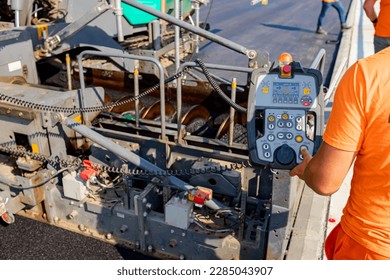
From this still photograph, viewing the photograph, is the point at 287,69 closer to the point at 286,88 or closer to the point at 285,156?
the point at 286,88

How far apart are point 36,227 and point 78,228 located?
47 cm

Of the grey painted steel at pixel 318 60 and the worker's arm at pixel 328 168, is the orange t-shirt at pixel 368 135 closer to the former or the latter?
the worker's arm at pixel 328 168

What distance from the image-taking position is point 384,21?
588 cm

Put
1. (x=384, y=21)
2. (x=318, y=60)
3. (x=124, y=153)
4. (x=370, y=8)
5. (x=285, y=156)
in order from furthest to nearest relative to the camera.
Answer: (x=370, y=8) → (x=384, y=21) → (x=318, y=60) → (x=124, y=153) → (x=285, y=156)

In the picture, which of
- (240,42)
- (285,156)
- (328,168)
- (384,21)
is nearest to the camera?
(328,168)

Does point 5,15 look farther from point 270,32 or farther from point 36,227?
point 270,32

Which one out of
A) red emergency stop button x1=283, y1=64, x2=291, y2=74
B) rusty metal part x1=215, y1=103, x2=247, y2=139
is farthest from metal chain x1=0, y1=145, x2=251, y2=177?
red emergency stop button x1=283, y1=64, x2=291, y2=74

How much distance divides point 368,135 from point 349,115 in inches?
5.7

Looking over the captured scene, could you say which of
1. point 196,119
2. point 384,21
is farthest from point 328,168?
point 384,21

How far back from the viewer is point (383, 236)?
6.99 ft

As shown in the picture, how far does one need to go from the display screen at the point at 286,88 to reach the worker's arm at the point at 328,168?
0.75 meters

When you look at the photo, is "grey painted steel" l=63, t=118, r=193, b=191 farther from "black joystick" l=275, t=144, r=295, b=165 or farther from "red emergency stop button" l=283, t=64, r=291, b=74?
"red emergency stop button" l=283, t=64, r=291, b=74

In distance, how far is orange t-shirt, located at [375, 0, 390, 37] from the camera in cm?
575

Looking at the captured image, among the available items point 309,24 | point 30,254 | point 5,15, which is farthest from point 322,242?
point 309,24
